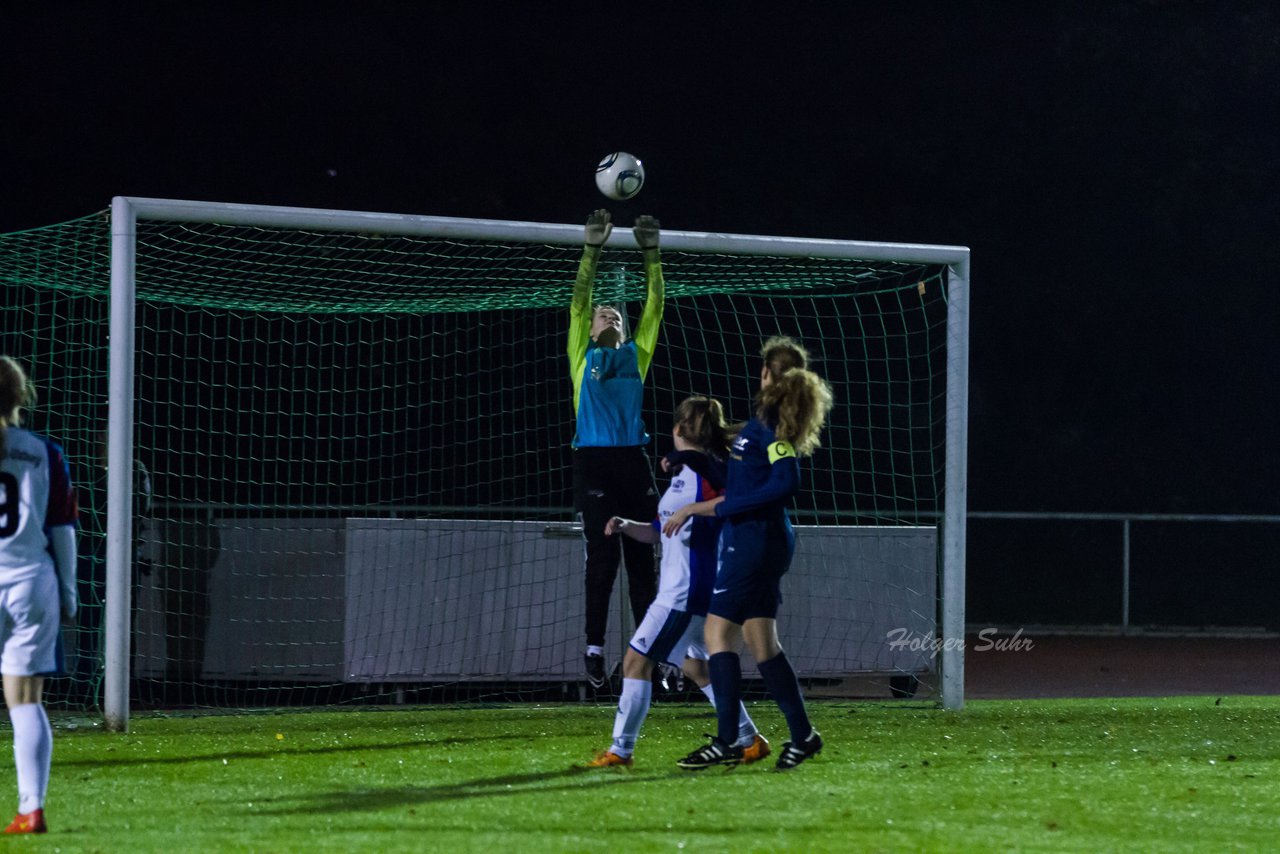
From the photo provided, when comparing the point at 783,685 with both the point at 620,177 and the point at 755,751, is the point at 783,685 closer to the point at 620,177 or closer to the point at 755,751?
the point at 755,751

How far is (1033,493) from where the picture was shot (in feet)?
57.9

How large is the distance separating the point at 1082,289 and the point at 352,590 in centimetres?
1147

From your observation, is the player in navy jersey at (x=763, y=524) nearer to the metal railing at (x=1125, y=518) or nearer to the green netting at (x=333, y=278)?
the green netting at (x=333, y=278)

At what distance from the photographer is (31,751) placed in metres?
4.61

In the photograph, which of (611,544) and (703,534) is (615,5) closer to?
(611,544)

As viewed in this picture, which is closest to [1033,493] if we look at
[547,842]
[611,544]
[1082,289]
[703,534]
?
[1082,289]

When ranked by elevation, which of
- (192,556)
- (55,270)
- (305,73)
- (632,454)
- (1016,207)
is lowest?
(192,556)

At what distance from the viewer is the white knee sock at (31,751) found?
461 centimetres

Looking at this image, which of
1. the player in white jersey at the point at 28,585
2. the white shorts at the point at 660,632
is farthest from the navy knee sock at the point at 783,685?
the player in white jersey at the point at 28,585

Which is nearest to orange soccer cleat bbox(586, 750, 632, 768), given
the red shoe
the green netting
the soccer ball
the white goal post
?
the red shoe

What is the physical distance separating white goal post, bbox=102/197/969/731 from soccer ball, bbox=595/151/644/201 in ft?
0.77

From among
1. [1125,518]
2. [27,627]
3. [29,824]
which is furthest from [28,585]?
[1125,518]

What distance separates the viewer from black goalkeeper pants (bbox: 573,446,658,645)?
7996mm

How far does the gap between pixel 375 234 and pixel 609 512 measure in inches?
76.4
